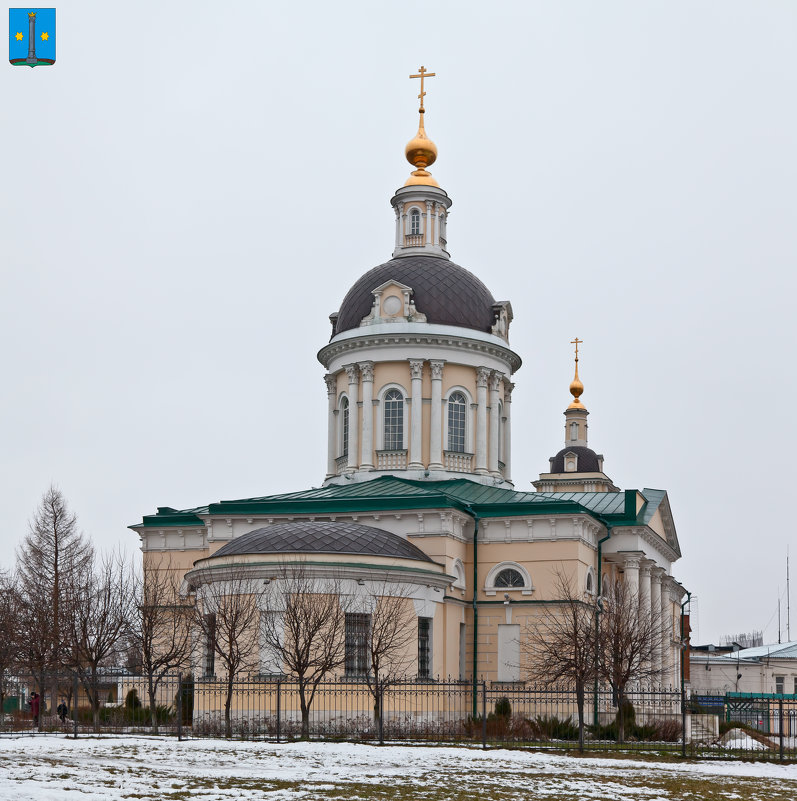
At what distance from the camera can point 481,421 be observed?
41094 millimetres

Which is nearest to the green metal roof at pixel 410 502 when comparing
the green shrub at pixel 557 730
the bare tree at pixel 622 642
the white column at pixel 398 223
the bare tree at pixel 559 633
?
the bare tree at pixel 559 633

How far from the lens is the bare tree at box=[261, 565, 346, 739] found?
29.4 meters

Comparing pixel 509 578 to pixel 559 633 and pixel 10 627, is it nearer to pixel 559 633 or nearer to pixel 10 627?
pixel 559 633

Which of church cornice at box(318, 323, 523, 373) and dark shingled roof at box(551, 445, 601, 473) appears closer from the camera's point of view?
church cornice at box(318, 323, 523, 373)

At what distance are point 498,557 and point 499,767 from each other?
15.7 m

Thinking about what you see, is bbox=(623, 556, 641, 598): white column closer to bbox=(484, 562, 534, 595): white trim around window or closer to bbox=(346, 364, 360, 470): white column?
bbox=(484, 562, 534, 595): white trim around window

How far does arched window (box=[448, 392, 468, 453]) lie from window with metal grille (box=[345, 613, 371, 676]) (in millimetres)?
10169

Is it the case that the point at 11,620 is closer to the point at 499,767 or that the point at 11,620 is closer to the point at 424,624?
the point at 424,624

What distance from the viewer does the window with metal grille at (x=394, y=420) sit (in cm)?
4050

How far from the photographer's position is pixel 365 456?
4044cm

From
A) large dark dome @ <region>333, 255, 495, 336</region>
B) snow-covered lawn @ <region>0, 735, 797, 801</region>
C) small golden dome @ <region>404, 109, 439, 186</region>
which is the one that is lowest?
snow-covered lawn @ <region>0, 735, 797, 801</region>

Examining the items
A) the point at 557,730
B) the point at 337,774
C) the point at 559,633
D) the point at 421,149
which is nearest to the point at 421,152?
the point at 421,149

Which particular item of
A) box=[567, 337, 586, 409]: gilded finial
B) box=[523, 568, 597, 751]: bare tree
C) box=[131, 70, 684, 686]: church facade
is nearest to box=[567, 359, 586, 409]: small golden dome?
box=[567, 337, 586, 409]: gilded finial

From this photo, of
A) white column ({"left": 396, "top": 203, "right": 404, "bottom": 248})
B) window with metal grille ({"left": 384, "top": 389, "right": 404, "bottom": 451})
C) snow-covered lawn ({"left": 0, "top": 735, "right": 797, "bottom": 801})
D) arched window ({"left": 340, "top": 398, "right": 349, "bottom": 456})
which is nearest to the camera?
snow-covered lawn ({"left": 0, "top": 735, "right": 797, "bottom": 801})
